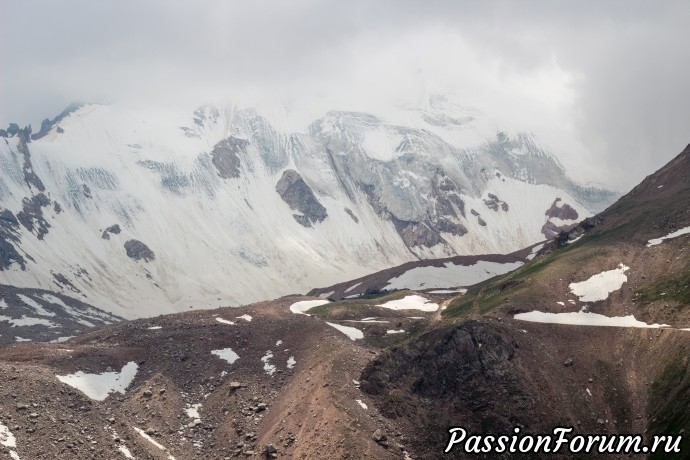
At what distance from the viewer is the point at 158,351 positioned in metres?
106

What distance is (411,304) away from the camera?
16262cm

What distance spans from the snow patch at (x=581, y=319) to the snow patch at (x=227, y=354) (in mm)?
41587

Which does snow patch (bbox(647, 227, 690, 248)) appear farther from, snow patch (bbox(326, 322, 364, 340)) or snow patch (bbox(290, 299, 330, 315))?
snow patch (bbox(290, 299, 330, 315))

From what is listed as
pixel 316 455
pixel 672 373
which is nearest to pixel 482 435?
pixel 316 455

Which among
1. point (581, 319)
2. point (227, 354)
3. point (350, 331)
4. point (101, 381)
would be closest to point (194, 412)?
point (101, 381)

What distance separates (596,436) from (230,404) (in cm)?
4260

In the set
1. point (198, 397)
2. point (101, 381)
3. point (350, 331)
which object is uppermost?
point (350, 331)

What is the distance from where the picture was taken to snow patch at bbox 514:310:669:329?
107069 millimetres

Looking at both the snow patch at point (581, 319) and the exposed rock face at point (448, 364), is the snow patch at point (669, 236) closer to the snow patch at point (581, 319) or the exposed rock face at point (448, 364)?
the snow patch at point (581, 319)

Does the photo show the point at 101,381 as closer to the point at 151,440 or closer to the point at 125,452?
the point at 151,440

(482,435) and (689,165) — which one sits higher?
(689,165)

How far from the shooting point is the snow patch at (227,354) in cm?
10512

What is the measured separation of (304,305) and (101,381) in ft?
230

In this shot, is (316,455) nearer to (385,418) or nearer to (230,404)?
(385,418)
